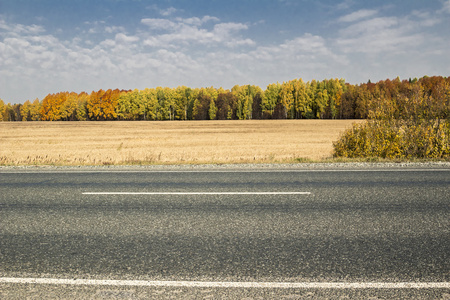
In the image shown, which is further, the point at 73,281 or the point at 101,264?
the point at 101,264

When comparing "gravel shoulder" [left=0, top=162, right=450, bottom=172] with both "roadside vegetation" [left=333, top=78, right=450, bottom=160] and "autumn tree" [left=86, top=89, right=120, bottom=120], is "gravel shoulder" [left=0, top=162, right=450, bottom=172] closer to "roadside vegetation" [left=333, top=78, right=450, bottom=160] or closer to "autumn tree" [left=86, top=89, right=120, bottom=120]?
"roadside vegetation" [left=333, top=78, right=450, bottom=160]

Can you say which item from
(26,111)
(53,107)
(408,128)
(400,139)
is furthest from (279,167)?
(26,111)

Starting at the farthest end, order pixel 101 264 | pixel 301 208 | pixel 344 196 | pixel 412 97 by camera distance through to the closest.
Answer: pixel 412 97 → pixel 344 196 → pixel 301 208 → pixel 101 264

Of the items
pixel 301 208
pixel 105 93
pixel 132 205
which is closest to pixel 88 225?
pixel 132 205

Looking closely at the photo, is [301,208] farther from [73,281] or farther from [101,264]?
[73,281]

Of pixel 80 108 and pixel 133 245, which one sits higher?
pixel 80 108

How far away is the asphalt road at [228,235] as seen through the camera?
3.23 m

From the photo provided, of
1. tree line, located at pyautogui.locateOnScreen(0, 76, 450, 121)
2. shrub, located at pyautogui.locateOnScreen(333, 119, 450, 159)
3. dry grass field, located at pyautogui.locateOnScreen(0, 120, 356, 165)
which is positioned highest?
tree line, located at pyautogui.locateOnScreen(0, 76, 450, 121)

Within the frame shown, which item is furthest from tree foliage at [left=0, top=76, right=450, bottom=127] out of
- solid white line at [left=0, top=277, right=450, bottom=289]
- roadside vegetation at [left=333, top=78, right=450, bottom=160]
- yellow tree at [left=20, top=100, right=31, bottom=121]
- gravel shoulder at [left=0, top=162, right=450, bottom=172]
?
solid white line at [left=0, top=277, right=450, bottom=289]

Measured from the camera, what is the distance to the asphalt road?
323cm

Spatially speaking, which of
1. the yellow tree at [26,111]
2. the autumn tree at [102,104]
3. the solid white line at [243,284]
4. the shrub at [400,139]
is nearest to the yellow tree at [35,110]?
the yellow tree at [26,111]

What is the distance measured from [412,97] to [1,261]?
14972 mm

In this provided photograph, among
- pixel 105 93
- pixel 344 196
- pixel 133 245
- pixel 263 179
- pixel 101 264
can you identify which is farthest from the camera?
pixel 105 93

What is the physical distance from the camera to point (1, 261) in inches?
143
